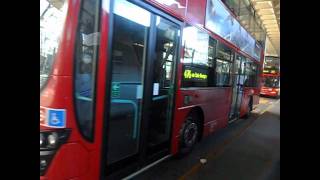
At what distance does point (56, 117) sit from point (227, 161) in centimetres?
386

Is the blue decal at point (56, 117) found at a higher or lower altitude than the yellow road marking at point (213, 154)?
higher

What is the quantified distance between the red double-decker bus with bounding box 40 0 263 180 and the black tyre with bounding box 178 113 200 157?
19 millimetres

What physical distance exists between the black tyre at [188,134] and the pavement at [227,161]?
0.58 feet

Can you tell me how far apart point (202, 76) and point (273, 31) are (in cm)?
2863

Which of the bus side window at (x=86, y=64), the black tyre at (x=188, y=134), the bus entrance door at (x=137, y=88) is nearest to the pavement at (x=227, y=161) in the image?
the black tyre at (x=188, y=134)

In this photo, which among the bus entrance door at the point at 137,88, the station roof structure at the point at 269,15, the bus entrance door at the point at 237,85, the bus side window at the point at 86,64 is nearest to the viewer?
the bus side window at the point at 86,64

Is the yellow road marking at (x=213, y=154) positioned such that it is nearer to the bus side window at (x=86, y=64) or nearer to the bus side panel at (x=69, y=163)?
the bus side panel at (x=69, y=163)

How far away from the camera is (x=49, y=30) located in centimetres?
291

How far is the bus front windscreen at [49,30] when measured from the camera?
2887 mm

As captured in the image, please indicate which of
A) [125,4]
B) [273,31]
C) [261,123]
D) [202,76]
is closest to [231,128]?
[261,123]

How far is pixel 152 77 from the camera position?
4320 millimetres

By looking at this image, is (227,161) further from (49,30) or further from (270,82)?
(270,82)
